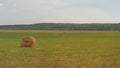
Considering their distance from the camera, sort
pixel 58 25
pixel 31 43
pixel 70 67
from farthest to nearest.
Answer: pixel 58 25
pixel 31 43
pixel 70 67

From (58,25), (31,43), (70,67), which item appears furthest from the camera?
(58,25)

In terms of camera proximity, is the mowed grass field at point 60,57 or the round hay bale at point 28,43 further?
the round hay bale at point 28,43

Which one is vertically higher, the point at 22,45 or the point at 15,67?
the point at 15,67

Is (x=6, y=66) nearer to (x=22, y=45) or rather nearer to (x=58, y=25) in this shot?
(x=22, y=45)

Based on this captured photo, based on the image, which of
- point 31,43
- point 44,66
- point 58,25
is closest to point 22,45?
point 31,43

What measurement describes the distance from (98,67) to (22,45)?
17293 mm

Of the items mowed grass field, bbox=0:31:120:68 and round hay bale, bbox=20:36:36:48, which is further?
round hay bale, bbox=20:36:36:48

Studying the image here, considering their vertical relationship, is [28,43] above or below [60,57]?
below

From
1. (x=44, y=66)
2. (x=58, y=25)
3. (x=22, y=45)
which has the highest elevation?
(x=44, y=66)

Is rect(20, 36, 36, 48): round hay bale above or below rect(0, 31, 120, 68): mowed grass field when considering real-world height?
below

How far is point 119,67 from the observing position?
15102mm

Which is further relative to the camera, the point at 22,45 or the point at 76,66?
the point at 22,45

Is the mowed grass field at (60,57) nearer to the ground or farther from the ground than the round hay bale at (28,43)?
farther from the ground

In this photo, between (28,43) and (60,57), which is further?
(28,43)
